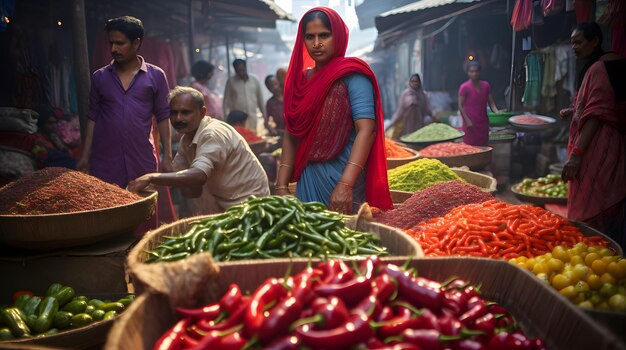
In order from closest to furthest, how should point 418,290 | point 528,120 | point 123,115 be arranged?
point 418,290 → point 123,115 → point 528,120

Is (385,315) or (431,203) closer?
(385,315)

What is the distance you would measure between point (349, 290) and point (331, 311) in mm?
174

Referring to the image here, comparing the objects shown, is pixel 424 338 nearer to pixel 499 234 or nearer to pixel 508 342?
pixel 508 342

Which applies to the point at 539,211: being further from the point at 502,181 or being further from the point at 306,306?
the point at 502,181

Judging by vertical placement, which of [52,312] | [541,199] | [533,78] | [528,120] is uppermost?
[533,78]

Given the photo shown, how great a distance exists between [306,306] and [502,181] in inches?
353

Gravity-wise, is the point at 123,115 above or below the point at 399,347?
above

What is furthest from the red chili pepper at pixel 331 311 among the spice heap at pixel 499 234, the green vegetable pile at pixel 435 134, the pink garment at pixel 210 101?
the pink garment at pixel 210 101

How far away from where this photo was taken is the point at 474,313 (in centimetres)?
183

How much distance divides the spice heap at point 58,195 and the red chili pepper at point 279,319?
1.93 meters

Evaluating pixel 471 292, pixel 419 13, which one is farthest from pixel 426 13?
pixel 471 292

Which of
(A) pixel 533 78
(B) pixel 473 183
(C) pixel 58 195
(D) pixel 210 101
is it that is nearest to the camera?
(C) pixel 58 195

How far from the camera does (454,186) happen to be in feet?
14.0

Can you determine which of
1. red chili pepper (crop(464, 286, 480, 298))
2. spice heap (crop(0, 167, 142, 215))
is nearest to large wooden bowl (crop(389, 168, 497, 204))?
spice heap (crop(0, 167, 142, 215))
